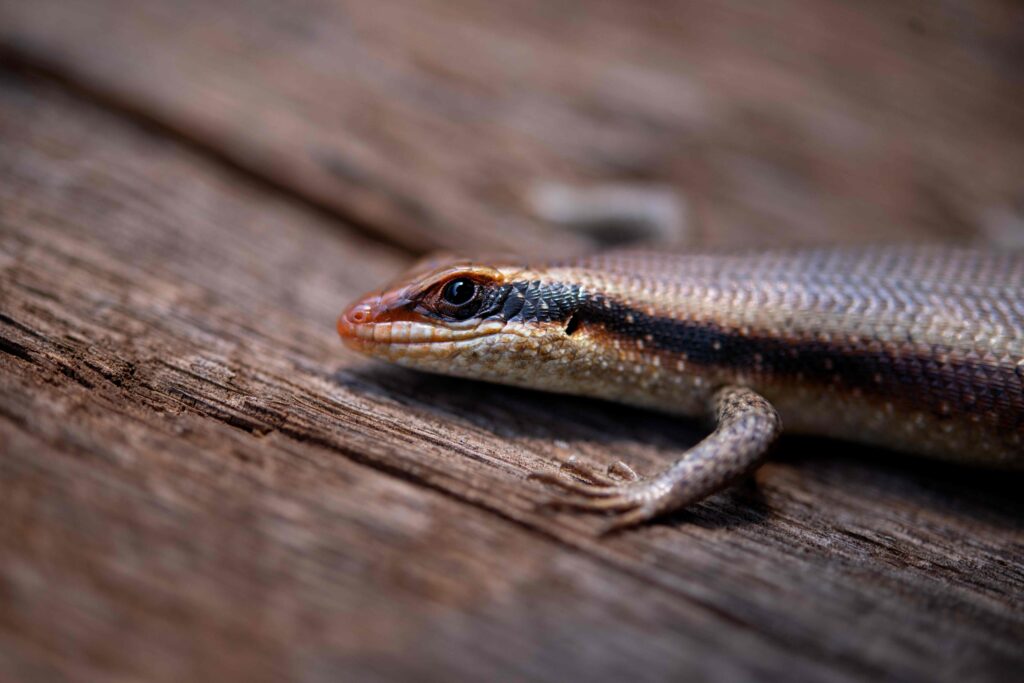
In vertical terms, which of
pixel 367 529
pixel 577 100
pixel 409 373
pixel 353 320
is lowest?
pixel 367 529

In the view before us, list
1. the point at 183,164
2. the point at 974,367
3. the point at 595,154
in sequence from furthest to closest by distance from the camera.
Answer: the point at 595,154 < the point at 183,164 < the point at 974,367

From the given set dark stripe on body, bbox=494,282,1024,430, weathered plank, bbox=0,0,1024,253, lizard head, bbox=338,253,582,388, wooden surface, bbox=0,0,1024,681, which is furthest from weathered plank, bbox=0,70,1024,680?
weathered plank, bbox=0,0,1024,253

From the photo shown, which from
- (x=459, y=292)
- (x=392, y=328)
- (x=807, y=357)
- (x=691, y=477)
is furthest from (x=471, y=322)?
(x=807, y=357)

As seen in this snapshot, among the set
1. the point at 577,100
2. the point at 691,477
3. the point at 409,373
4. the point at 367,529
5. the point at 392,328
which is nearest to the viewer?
the point at 367,529

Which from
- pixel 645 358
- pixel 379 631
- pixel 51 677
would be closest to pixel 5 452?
pixel 51 677

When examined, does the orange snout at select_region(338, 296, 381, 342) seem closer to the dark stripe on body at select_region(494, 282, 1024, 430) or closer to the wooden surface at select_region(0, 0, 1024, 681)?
the wooden surface at select_region(0, 0, 1024, 681)

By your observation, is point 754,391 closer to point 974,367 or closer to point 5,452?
point 974,367

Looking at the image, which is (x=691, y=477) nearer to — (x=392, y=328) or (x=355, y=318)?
(x=392, y=328)
